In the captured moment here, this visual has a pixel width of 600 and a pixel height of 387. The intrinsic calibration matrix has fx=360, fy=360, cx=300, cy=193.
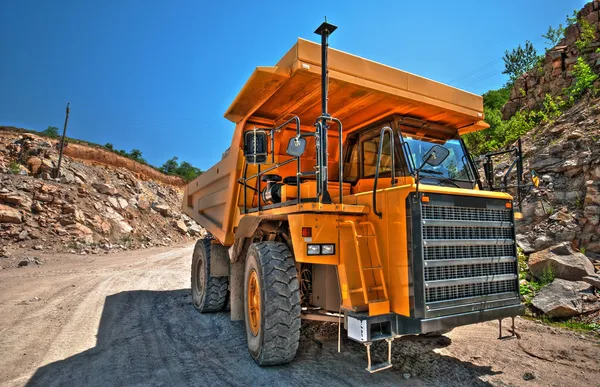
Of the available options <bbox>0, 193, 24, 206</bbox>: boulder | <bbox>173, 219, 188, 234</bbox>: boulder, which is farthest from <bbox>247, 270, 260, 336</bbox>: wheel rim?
<bbox>173, 219, 188, 234</bbox>: boulder

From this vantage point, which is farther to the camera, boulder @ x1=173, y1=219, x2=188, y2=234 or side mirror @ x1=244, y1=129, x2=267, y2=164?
boulder @ x1=173, y1=219, x2=188, y2=234

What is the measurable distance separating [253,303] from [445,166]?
287cm

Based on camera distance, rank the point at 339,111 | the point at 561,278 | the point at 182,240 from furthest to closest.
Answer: the point at 182,240 < the point at 561,278 < the point at 339,111

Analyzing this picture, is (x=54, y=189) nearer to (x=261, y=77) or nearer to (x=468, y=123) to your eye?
(x=261, y=77)

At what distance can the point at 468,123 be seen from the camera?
4988 millimetres

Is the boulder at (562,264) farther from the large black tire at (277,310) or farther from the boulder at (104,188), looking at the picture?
the boulder at (104,188)

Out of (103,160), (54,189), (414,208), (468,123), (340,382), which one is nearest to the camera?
(414,208)

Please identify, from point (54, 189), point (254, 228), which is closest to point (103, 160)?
point (54, 189)

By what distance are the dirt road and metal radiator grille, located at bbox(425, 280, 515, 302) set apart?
845mm

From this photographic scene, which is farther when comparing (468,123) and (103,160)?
(103,160)

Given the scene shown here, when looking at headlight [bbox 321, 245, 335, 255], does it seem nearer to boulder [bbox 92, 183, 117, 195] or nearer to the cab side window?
the cab side window

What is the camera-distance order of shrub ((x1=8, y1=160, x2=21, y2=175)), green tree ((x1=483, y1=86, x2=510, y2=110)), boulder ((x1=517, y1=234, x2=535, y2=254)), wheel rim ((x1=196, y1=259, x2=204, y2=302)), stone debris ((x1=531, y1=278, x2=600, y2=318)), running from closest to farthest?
stone debris ((x1=531, y1=278, x2=600, y2=318)), wheel rim ((x1=196, y1=259, x2=204, y2=302)), boulder ((x1=517, y1=234, x2=535, y2=254)), shrub ((x1=8, y1=160, x2=21, y2=175)), green tree ((x1=483, y1=86, x2=510, y2=110))

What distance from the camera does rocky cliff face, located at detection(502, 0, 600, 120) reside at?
1225 cm

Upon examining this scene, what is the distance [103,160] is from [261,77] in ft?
102
